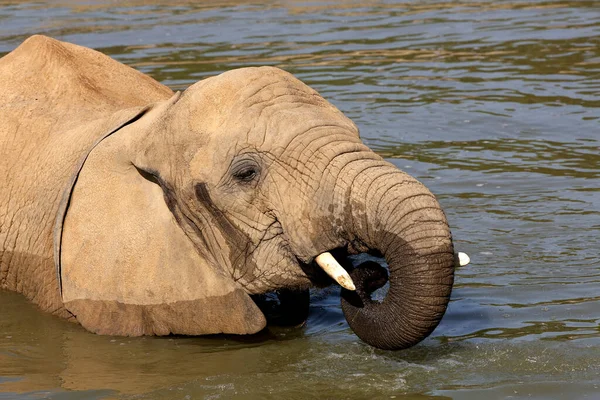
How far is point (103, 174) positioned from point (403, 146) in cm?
462

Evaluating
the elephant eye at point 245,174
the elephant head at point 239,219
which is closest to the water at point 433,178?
the elephant head at point 239,219

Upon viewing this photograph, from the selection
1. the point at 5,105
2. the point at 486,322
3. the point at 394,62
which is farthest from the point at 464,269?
the point at 394,62

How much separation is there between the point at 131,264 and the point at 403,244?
5.36 feet

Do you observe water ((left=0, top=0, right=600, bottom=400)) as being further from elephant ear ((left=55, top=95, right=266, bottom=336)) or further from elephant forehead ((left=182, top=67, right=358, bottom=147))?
elephant forehead ((left=182, top=67, right=358, bottom=147))

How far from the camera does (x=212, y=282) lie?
20.7 ft

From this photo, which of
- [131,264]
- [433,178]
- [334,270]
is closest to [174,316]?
[131,264]

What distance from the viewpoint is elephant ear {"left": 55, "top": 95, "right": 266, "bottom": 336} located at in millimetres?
6340

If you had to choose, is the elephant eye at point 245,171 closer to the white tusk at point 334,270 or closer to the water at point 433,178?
the white tusk at point 334,270

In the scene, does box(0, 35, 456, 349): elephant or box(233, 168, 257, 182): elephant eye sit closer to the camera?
box(0, 35, 456, 349): elephant

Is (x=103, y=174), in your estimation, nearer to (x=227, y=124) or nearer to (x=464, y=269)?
(x=227, y=124)

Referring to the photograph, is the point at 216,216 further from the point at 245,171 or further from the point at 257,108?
the point at 257,108

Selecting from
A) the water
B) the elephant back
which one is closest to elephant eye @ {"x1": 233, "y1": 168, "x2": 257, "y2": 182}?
the elephant back

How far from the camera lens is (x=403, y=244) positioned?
5.41m

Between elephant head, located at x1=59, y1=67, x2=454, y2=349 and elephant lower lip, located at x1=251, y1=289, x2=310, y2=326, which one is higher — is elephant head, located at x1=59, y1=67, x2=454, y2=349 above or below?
above
